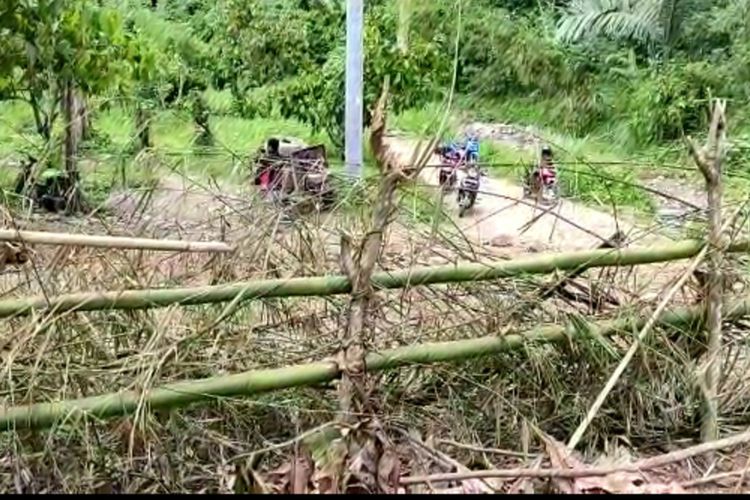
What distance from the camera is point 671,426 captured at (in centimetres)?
186

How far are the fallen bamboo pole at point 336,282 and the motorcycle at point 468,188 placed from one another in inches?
12.1

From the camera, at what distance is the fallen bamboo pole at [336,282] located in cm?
152

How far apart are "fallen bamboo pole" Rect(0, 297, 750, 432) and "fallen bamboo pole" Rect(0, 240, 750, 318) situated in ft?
0.35

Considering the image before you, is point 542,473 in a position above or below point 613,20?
above

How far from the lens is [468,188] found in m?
2.31

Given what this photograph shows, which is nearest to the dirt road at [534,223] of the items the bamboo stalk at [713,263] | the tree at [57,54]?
the bamboo stalk at [713,263]

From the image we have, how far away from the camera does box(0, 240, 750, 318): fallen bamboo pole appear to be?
60.0 inches

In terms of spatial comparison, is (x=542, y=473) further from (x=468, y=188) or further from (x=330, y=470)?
(x=468, y=188)

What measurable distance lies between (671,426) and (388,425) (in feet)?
1.80

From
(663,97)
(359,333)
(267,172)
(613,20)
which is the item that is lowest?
(663,97)

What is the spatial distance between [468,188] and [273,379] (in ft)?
2.95

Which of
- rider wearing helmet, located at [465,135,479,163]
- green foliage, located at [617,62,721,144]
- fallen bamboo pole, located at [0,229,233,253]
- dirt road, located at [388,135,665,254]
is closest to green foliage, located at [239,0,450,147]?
green foliage, located at [617,62,721,144]

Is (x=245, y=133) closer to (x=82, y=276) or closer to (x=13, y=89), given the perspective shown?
(x=13, y=89)

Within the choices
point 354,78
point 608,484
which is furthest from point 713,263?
point 354,78
